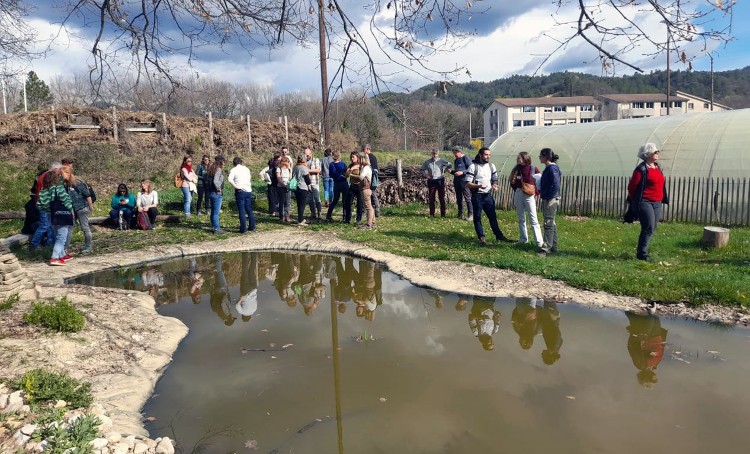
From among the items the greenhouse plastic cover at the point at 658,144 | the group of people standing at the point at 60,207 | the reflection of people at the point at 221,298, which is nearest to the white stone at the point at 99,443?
the reflection of people at the point at 221,298

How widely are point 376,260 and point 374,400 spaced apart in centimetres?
526

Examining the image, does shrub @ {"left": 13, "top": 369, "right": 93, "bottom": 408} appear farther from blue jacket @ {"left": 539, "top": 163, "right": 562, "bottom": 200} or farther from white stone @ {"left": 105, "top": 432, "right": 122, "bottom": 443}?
blue jacket @ {"left": 539, "top": 163, "right": 562, "bottom": 200}

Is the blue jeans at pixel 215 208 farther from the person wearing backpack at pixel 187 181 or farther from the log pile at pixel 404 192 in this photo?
the log pile at pixel 404 192

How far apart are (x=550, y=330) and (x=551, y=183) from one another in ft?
12.8

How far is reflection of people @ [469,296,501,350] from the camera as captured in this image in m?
5.73

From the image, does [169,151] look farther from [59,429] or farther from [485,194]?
[59,429]

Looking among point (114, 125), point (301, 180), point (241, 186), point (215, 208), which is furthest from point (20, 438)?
point (114, 125)

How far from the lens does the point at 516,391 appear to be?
175 inches

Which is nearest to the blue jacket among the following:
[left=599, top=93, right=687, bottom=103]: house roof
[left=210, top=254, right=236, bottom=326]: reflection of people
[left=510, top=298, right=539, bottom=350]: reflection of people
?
[left=510, top=298, right=539, bottom=350]: reflection of people

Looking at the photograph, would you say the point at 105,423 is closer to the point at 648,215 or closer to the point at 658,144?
the point at 648,215

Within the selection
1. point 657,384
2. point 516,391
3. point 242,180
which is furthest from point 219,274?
point 657,384

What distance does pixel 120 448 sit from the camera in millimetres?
3479

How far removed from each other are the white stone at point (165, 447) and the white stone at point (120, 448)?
7.9 inches

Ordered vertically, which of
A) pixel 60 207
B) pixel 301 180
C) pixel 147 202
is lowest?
pixel 147 202
